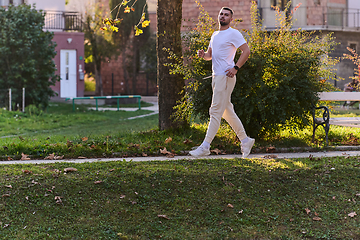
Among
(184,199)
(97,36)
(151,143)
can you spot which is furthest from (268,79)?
(97,36)

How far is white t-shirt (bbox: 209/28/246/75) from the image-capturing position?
561 cm

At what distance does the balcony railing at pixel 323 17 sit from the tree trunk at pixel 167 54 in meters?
23.7

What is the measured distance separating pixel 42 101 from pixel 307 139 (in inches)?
516

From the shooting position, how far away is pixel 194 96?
740cm

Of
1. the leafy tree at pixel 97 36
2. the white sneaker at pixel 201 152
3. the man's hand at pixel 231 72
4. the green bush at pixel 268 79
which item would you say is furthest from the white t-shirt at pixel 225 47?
the leafy tree at pixel 97 36

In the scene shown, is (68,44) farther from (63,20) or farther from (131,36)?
(131,36)

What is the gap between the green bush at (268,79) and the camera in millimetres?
7062

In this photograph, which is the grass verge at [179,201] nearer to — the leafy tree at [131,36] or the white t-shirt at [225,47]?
the white t-shirt at [225,47]

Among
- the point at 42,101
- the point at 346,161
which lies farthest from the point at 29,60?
the point at 346,161

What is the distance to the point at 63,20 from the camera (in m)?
Result: 26.5

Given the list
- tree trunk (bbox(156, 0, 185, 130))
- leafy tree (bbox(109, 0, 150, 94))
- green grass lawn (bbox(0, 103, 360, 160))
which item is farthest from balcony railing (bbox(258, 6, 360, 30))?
tree trunk (bbox(156, 0, 185, 130))

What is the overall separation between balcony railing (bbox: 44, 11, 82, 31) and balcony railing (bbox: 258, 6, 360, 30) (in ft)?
43.9

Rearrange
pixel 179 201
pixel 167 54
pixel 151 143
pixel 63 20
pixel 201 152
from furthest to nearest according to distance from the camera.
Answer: pixel 63 20, pixel 167 54, pixel 151 143, pixel 201 152, pixel 179 201

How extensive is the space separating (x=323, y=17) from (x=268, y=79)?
27091 mm
